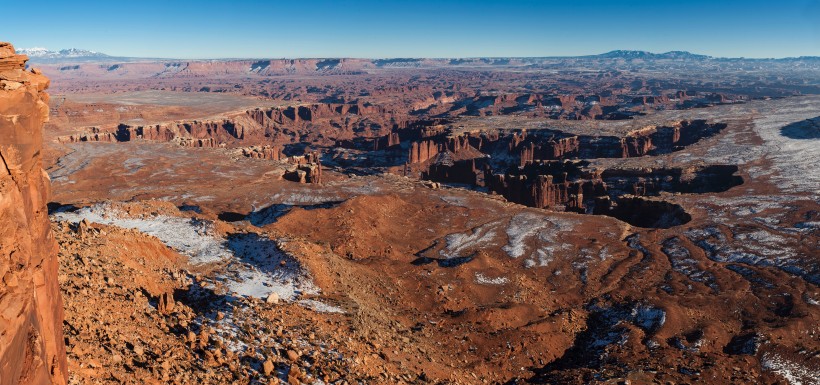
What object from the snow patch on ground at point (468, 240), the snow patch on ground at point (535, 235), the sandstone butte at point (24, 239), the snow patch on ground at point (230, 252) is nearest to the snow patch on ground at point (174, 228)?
the snow patch on ground at point (230, 252)

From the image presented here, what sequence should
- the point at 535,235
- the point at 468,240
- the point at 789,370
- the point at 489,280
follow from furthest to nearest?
the point at 535,235
the point at 468,240
the point at 489,280
the point at 789,370

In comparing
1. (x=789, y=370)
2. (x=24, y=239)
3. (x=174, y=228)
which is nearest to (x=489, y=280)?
(x=789, y=370)

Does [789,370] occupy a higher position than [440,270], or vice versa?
[440,270]

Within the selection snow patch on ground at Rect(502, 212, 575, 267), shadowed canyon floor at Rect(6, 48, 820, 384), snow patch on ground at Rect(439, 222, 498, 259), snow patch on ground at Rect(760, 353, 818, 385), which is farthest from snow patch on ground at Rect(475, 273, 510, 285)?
snow patch on ground at Rect(760, 353, 818, 385)

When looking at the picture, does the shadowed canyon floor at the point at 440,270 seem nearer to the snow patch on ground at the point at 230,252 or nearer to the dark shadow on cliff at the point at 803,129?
the snow patch on ground at the point at 230,252

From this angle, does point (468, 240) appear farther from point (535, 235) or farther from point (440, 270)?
point (440, 270)

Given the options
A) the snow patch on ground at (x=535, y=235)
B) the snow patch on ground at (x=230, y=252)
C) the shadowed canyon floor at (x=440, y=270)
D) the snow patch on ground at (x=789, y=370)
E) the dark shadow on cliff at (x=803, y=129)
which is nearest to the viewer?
the shadowed canyon floor at (x=440, y=270)

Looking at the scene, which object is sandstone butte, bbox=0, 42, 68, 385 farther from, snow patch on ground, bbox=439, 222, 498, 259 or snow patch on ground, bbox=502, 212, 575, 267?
snow patch on ground, bbox=502, 212, 575, 267

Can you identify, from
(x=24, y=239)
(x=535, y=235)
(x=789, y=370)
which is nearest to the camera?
(x=24, y=239)
